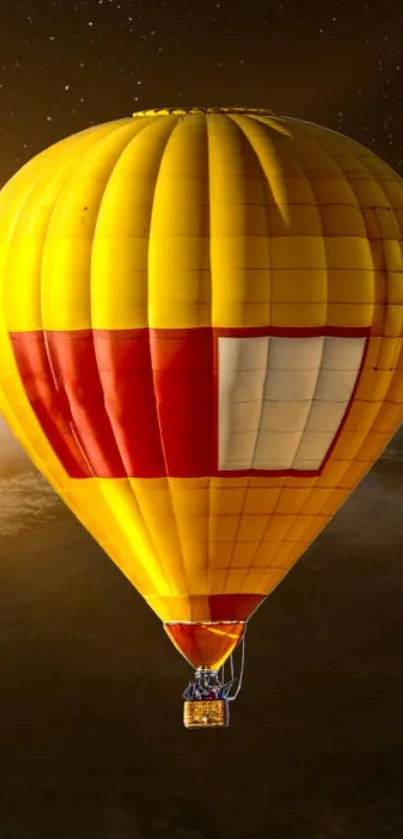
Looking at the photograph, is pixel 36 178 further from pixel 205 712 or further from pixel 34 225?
pixel 205 712

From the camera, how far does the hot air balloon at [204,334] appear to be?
1917 centimetres

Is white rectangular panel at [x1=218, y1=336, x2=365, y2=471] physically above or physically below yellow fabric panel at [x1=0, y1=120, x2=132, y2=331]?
below

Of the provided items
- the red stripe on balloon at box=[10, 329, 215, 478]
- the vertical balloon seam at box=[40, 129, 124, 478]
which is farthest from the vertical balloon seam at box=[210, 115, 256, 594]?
the vertical balloon seam at box=[40, 129, 124, 478]

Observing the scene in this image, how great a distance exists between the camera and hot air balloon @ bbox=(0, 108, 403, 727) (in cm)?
1917

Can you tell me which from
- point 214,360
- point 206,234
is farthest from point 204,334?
point 206,234

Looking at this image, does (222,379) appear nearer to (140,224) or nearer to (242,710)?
(140,224)

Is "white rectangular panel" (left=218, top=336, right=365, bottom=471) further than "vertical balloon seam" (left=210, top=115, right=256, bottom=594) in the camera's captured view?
No

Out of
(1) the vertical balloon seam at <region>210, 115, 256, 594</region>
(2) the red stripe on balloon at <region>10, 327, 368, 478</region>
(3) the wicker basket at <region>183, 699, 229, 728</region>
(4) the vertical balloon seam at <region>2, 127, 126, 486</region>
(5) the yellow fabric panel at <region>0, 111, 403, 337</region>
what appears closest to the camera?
(5) the yellow fabric panel at <region>0, 111, 403, 337</region>

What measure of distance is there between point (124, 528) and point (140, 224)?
177 inches

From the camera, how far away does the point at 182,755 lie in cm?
4962

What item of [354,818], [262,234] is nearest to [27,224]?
[262,234]

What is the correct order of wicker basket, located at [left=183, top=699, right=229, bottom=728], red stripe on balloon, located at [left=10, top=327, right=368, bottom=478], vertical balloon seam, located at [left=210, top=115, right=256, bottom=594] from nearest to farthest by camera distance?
red stripe on balloon, located at [left=10, top=327, right=368, bottom=478]
vertical balloon seam, located at [left=210, top=115, right=256, bottom=594]
wicker basket, located at [left=183, top=699, right=229, bottom=728]

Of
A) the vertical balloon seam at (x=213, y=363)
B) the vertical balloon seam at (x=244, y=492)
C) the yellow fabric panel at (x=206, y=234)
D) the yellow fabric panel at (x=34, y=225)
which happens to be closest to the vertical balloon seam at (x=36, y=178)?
the yellow fabric panel at (x=34, y=225)

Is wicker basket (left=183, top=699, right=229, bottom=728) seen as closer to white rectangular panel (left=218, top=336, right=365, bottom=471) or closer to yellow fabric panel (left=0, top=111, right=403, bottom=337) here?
white rectangular panel (left=218, top=336, right=365, bottom=471)
